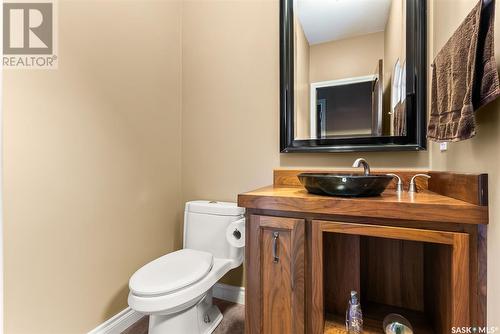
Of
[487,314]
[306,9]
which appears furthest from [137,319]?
[306,9]

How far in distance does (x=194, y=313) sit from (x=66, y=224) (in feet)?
2.72

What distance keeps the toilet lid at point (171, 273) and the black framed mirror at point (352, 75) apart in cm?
87

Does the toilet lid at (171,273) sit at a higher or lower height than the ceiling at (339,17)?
lower

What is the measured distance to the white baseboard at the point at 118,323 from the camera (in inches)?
57.7

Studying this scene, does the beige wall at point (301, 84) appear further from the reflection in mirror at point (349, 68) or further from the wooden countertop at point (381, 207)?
the wooden countertop at point (381, 207)

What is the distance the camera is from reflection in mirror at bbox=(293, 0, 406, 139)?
1.45 metres

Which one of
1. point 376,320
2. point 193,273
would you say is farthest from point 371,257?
point 193,273

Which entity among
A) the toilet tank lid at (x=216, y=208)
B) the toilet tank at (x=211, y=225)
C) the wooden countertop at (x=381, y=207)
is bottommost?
the toilet tank at (x=211, y=225)

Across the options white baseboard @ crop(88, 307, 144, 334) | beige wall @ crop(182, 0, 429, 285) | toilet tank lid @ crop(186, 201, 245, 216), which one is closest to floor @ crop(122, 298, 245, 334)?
white baseboard @ crop(88, 307, 144, 334)

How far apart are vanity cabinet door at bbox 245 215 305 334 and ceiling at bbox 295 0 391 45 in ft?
3.94

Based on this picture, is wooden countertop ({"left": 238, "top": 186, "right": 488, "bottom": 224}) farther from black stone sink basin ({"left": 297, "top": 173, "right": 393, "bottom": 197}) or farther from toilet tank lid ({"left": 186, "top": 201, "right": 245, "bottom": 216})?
toilet tank lid ({"left": 186, "top": 201, "right": 245, "bottom": 216})

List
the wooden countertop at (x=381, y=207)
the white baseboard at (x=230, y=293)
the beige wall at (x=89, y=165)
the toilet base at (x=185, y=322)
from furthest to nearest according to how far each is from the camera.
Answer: the white baseboard at (x=230, y=293), the toilet base at (x=185, y=322), the beige wall at (x=89, y=165), the wooden countertop at (x=381, y=207)

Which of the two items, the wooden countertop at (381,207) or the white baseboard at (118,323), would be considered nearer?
the wooden countertop at (381,207)

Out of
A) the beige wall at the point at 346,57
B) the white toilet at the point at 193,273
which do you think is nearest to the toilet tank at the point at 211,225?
the white toilet at the point at 193,273
